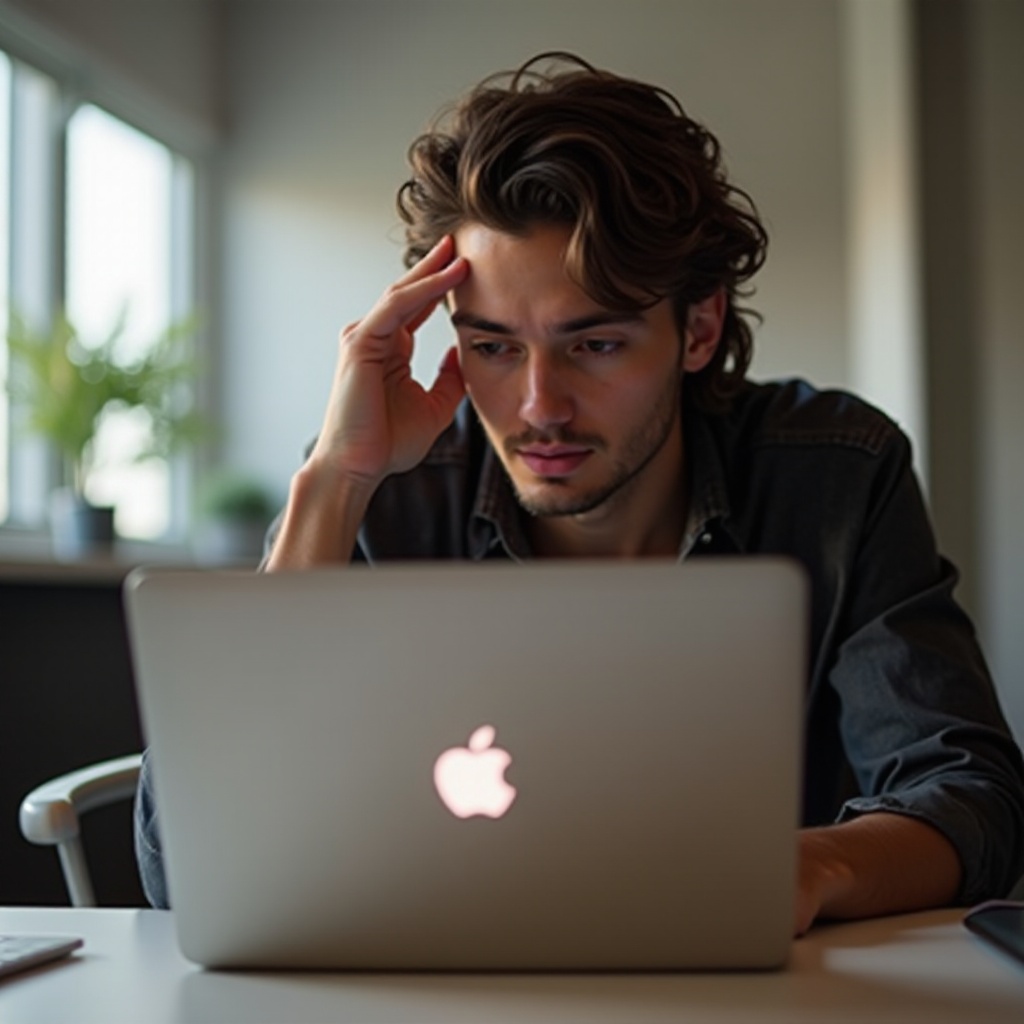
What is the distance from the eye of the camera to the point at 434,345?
4.57 metres

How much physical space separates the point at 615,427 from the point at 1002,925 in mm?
821

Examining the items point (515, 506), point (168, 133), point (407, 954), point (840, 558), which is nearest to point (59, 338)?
point (168, 133)

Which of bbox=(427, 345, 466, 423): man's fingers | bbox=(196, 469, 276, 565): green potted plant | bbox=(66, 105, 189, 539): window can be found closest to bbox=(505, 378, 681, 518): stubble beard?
Answer: bbox=(427, 345, 466, 423): man's fingers

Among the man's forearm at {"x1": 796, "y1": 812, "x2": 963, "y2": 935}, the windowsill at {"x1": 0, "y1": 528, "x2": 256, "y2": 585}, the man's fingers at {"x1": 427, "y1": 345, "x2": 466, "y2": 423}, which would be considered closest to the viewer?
the man's forearm at {"x1": 796, "y1": 812, "x2": 963, "y2": 935}

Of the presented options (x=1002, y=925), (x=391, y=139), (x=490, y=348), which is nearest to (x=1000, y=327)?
(x=391, y=139)

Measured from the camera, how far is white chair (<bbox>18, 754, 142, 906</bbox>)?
1.41 metres

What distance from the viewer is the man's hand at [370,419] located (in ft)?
4.81

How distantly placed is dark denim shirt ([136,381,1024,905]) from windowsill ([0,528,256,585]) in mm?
862

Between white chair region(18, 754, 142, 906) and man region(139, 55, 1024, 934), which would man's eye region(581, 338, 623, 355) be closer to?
man region(139, 55, 1024, 934)

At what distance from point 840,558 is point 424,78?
3446 mm

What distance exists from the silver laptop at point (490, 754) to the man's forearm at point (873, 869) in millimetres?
188

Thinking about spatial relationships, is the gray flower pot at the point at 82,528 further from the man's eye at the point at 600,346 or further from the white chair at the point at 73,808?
the man's eye at the point at 600,346

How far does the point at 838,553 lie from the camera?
161cm

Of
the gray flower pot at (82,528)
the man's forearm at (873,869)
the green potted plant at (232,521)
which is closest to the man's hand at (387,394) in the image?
the man's forearm at (873,869)
